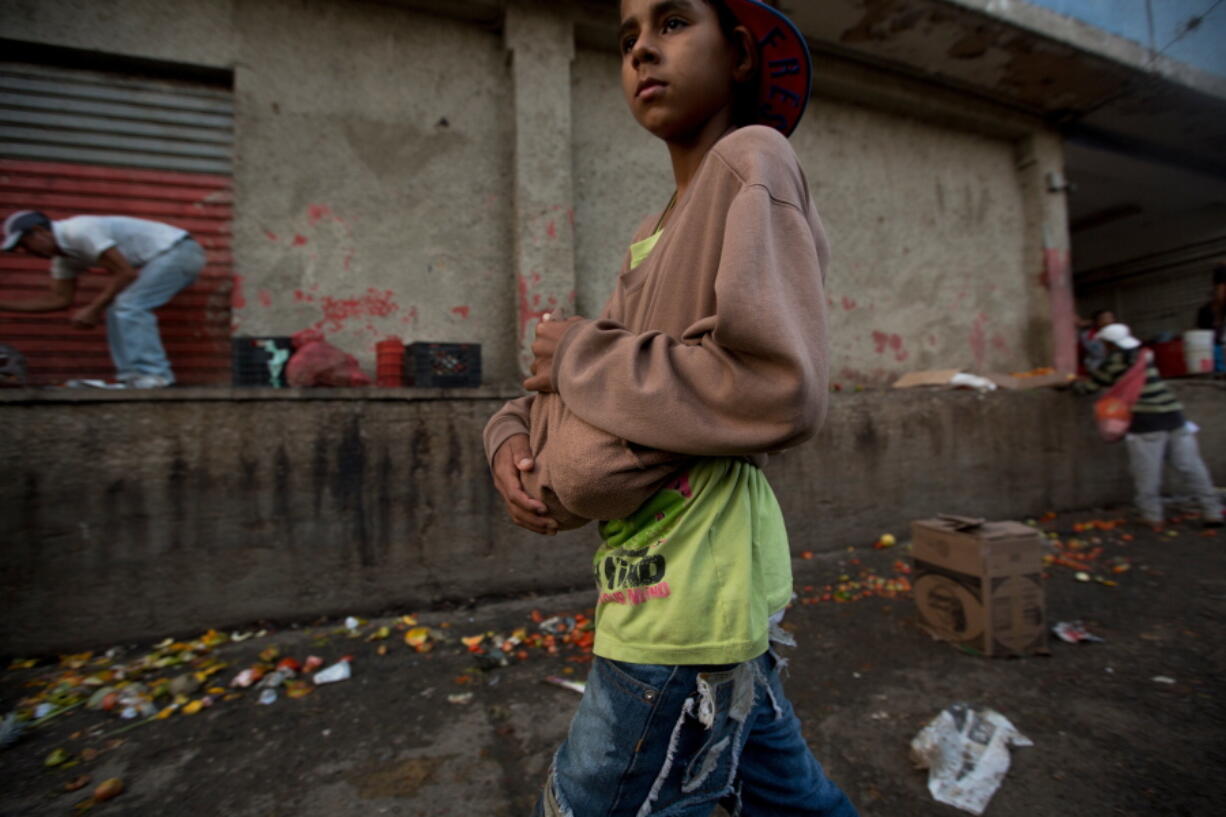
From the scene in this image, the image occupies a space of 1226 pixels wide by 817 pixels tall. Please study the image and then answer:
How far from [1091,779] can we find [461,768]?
228 centimetres

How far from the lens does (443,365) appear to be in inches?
158

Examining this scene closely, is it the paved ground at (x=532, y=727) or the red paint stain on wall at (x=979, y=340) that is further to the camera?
the red paint stain on wall at (x=979, y=340)

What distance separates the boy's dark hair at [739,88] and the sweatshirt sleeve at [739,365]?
400mm

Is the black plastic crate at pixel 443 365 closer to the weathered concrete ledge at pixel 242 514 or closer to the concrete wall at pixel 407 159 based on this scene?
the weathered concrete ledge at pixel 242 514

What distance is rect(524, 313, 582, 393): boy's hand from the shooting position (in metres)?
0.96

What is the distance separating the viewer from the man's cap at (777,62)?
102cm

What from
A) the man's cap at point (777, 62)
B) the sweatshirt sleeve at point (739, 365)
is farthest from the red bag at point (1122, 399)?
the sweatshirt sleeve at point (739, 365)

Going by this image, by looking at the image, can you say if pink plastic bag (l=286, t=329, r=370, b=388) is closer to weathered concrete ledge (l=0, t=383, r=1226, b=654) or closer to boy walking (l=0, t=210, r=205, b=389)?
weathered concrete ledge (l=0, t=383, r=1226, b=654)

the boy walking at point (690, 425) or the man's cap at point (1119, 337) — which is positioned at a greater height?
the man's cap at point (1119, 337)

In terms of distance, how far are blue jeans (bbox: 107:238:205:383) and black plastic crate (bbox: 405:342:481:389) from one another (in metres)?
1.57

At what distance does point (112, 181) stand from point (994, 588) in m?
6.18

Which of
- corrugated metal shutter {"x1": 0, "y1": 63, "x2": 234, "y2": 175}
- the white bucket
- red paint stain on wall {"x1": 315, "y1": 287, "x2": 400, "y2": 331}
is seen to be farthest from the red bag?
corrugated metal shutter {"x1": 0, "y1": 63, "x2": 234, "y2": 175}

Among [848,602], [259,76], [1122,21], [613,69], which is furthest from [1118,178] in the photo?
[259,76]

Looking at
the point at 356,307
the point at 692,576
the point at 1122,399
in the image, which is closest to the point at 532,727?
the point at 692,576
